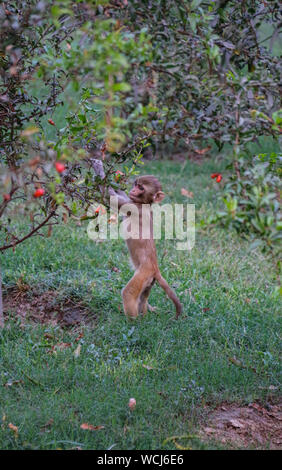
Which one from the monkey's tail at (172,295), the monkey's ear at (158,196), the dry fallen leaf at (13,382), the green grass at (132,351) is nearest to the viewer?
the green grass at (132,351)

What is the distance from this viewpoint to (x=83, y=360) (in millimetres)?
5277

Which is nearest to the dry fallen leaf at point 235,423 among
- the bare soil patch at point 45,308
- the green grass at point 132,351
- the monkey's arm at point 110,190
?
the green grass at point 132,351

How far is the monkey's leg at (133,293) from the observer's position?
19.7 ft

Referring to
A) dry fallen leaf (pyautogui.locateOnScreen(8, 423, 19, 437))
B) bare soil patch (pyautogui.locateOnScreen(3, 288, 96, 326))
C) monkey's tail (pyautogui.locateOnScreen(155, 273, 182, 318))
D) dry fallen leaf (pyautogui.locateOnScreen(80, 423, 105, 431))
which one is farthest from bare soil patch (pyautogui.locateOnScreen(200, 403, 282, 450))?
bare soil patch (pyautogui.locateOnScreen(3, 288, 96, 326))

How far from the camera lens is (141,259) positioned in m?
6.12

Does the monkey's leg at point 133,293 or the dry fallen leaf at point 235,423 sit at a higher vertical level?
the monkey's leg at point 133,293

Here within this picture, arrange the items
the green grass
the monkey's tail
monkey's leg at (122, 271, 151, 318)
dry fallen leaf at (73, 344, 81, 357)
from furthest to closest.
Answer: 1. monkey's leg at (122, 271, 151, 318)
2. the monkey's tail
3. dry fallen leaf at (73, 344, 81, 357)
4. the green grass

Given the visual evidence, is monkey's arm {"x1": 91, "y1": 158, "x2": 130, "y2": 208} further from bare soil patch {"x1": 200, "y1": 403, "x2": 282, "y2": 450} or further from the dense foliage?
bare soil patch {"x1": 200, "y1": 403, "x2": 282, "y2": 450}

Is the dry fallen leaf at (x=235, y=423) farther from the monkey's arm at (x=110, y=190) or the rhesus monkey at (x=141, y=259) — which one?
the monkey's arm at (x=110, y=190)

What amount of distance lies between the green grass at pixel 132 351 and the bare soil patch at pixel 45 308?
105mm

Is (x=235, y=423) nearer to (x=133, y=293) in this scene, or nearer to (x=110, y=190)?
(x=133, y=293)

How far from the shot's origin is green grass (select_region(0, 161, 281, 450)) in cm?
441
